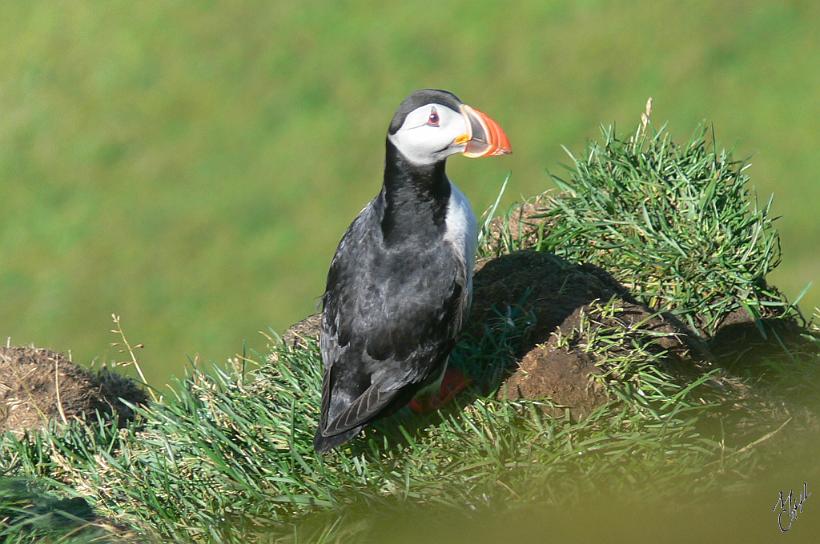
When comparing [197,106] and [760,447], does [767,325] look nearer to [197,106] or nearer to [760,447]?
[760,447]

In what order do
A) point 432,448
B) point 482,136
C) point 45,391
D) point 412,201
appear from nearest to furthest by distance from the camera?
point 482,136 → point 432,448 → point 412,201 → point 45,391

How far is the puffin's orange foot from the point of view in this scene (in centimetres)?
411

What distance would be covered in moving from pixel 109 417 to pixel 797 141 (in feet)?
21.6

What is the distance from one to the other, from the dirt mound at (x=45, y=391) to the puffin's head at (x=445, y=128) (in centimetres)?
207

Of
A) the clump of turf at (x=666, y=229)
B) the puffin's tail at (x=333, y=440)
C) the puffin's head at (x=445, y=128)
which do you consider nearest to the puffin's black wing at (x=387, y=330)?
the puffin's tail at (x=333, y=440)

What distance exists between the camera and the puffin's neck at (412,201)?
159 inches

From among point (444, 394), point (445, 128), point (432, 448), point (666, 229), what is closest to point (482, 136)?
point (445, 128)

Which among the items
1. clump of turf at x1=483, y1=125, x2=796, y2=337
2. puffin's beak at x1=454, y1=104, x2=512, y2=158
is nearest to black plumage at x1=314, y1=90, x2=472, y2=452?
puffin's beak at x1=454, y1=104, x2=512, y2=158

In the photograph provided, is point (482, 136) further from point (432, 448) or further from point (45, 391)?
point (45, 391)

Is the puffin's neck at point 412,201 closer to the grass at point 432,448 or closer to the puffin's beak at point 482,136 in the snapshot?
the puffin's beak at point 482,136

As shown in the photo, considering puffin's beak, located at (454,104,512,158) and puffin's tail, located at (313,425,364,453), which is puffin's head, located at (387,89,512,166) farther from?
puffin's tail, located at (313,425,364,453)

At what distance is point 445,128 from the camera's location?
12.4 ft

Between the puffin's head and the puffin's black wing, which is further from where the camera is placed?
the puffin's black wing

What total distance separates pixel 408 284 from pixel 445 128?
2.18ft
